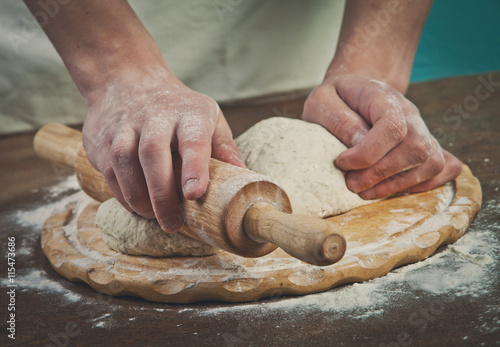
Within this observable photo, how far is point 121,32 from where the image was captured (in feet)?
5.01

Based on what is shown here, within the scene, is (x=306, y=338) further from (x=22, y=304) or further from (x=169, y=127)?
(x=22, y=304)

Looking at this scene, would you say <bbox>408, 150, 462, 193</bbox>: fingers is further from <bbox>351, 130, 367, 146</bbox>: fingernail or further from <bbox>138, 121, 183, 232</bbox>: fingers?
<bbox>138, 121, 183, 232</bbox>: fingers

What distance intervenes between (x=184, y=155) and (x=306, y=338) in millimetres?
473

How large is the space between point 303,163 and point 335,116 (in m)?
0.23

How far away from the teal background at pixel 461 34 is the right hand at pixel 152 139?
226 centimetres

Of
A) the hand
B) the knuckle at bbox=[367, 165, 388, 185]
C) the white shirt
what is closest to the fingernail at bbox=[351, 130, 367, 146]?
the hand

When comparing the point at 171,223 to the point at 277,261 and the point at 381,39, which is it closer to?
the point at 277,261

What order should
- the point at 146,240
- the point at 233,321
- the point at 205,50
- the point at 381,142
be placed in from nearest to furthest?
the point at 233,321, the point at 146,240, the point at 381,142, the point at 205,50

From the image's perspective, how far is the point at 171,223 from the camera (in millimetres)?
1180

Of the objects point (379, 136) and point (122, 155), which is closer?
point (122, 155)

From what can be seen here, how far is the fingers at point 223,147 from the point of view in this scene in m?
1.30

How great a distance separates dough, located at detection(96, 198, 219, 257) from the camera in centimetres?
126

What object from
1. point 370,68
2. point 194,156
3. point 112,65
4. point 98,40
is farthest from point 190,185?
point 370,68

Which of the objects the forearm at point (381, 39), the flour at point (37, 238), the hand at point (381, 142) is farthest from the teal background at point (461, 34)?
the flour at point (37, 238)
